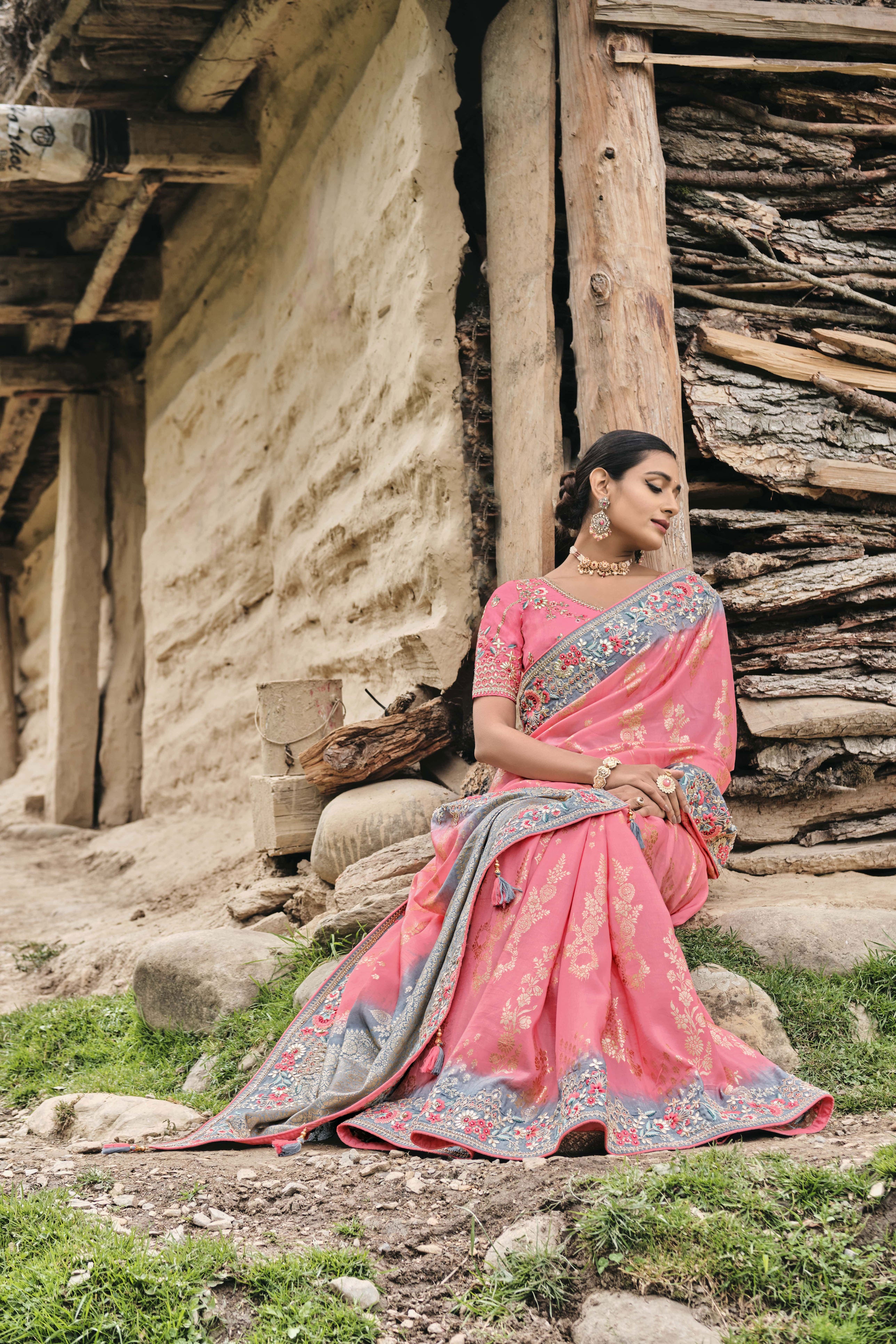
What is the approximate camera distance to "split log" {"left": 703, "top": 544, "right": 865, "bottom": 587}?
3939 mm

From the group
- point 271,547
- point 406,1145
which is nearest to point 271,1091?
point 406,1145

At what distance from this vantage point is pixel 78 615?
26.6ft

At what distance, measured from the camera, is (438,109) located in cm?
432

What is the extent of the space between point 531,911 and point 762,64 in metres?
3.12

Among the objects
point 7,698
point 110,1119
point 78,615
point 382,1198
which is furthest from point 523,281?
point 7,698

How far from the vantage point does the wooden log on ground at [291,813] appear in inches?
173

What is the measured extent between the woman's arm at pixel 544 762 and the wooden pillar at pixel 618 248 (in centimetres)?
85

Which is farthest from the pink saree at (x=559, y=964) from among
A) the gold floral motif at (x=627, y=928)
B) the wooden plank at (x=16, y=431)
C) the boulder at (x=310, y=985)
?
the wooden plank at (x=16, y=431)

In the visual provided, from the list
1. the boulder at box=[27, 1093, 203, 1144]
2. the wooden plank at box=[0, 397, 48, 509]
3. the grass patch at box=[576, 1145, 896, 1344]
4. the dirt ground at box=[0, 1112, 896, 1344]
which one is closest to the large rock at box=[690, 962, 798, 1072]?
the dirt ground at box=[0, 1112, 896, 1344]

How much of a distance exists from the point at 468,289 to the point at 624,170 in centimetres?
74

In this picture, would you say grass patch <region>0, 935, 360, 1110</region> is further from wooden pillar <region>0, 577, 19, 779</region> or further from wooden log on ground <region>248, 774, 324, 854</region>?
wooden pillar <region>0, 577, 19, 779</region>

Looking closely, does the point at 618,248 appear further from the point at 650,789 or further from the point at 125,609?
the point at 125,609

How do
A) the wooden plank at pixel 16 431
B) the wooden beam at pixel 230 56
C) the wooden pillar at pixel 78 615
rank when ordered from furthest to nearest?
the wooden plank at pixel 16 431
the wooden pillar at pixel 78 615
the wooden beam at pixel 230 56

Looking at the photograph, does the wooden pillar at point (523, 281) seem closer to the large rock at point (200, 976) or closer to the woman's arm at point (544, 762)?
the woman's arm at point (544, 762)
